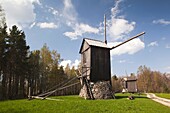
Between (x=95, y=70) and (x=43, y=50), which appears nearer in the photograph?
(x=95, y=70)

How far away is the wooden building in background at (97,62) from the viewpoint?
85.0 feet

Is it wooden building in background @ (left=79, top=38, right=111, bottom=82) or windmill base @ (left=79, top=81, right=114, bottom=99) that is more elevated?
wooden building in background @ (left=79, top=38, right=111, bottom=82)

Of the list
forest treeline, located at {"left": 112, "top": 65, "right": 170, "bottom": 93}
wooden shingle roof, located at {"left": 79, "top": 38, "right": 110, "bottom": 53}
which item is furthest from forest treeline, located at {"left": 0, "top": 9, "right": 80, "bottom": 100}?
forest treeline, located at {"left": 112, "top": 65, "right": 170, "bottom": 93}

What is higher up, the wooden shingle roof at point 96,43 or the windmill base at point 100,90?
the wooden shingle roof at point 96,43

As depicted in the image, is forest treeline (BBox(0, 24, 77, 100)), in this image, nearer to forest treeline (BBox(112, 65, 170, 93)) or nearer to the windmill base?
the windmill base

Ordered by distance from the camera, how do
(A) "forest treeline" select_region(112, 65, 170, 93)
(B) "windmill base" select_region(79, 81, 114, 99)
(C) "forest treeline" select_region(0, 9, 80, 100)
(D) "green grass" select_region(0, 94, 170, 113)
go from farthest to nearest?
(A) "forest treeline" select_region(112, 65, 170, 93)
(C) "forest treeline" select_region(0, 9, 80, 100)
(B) "windmill base" select_region(79, 81, 114, 99)
(D) "green grass" select_region(0, 94, 170, 113)

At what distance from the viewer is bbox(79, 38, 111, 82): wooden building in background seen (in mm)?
25919

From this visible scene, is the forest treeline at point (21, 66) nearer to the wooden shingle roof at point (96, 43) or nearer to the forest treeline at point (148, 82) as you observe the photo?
the wooden shingle roof at point (96, 43)

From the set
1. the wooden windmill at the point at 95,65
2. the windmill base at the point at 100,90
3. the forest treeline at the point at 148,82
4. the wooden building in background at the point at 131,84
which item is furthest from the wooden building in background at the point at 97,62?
the forest treeline at the point at 148,82

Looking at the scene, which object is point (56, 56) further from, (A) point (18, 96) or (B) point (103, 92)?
(B) point (103, 92)

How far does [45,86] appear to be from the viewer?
46.8 meters

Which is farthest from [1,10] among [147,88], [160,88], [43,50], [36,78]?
[160,88]

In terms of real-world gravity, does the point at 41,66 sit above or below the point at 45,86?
above

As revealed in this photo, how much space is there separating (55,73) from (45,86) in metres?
4.50
